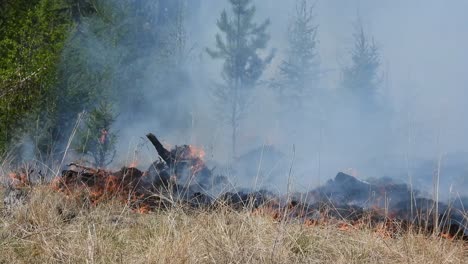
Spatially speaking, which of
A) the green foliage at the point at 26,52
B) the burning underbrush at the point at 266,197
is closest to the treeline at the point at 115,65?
the green foliage at the point at 26,52

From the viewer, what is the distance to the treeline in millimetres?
7996

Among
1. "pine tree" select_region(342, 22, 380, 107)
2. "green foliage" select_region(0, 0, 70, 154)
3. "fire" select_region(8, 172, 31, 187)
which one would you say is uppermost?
"pine tree" select_region(342, 22, 380, 107)

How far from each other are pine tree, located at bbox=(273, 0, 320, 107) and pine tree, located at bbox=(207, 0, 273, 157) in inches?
151

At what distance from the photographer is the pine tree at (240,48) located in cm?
1972

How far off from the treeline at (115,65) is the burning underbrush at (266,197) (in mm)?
496

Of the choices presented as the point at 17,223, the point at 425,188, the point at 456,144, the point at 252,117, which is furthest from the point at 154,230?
the point at 252,117

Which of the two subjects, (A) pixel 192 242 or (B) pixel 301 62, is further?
(B) pixel 301 62

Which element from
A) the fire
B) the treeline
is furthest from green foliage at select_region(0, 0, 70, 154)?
the fire

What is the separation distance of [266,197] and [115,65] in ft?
36.4

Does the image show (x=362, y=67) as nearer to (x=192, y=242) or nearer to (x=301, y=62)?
(x=301, y=62)

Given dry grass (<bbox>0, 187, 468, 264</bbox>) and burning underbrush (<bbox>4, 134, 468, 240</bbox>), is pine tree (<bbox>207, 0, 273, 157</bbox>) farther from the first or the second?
dry grass (<bbox>0, 187, 468, 264</bbox>)

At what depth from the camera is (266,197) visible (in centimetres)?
384

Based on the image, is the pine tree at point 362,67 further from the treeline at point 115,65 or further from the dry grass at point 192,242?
the dry grass at point 192,242

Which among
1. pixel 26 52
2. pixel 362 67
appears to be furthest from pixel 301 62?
pixel 26 52
